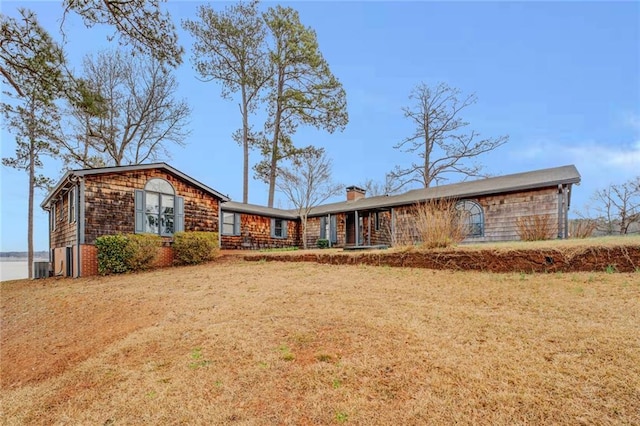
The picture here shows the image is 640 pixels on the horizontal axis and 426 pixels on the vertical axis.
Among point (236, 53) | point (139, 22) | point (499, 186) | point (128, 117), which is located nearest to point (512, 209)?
point (499, 186)

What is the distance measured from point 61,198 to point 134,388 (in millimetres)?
13573

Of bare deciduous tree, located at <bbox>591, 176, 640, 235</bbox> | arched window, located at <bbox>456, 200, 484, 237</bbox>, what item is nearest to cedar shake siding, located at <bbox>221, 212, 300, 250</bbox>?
arched window, located at <bbox>456, 200, 484, 237</bbox>

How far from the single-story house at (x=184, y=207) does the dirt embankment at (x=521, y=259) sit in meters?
2.81

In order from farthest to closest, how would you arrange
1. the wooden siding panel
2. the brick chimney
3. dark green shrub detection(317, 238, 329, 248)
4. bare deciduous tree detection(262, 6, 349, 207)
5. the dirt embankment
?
bare deciduous tree detection(262, 6, 349, 207), the brick chimney, dark green shrub detection(317, 238, 329, 248), the wooden siding panel, the dirt embankment

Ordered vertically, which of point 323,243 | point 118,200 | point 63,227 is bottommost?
point 323,243

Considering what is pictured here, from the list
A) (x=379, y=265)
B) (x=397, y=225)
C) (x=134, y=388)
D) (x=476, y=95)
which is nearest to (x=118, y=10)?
(x=134, y=388)

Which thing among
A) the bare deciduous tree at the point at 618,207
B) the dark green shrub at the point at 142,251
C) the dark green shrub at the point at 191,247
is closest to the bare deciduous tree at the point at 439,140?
the bare deciduous tree at the point at 618,207

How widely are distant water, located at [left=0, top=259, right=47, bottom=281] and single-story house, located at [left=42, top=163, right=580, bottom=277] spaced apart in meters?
4.43

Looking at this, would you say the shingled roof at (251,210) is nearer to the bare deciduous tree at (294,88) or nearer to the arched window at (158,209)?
the arched window at (158,209)

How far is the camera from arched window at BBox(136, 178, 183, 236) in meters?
12.1

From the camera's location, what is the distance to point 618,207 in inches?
702

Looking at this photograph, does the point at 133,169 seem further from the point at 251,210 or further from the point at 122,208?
the point at 251,210

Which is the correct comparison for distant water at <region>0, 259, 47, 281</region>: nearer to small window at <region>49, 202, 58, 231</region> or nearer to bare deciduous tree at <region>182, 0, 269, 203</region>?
small window at <region>49, 202, 58, 231</region>

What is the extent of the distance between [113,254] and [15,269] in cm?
1321
